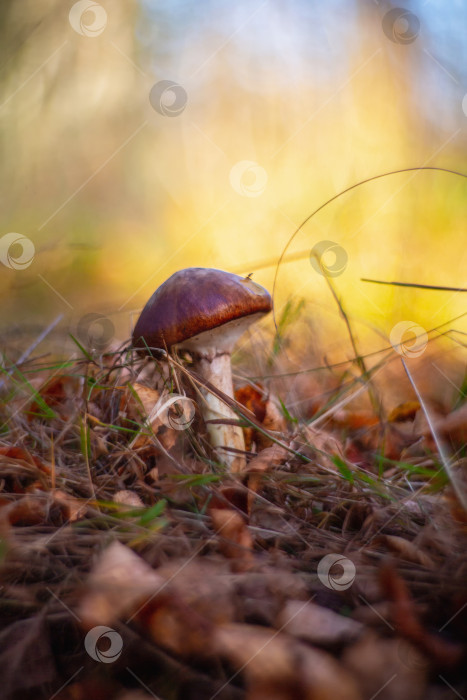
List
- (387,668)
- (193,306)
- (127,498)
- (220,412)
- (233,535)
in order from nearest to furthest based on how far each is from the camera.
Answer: (387,668), (233,535), (127,498), (193,306), (220,412)

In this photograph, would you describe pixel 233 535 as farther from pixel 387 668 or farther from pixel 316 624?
pixel 387 668

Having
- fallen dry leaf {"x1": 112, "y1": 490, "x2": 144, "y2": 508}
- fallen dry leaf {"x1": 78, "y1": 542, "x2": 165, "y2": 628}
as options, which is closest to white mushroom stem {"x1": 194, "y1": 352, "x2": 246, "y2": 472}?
A: fallen dry leaf {"x1": 112, "y1": 490, "x2": 144, "y2": 508}

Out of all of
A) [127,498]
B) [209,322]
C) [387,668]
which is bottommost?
[127,498]

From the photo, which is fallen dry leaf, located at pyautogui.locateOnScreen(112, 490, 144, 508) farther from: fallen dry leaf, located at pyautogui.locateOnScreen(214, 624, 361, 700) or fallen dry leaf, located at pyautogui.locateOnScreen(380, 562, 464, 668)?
fallen dry leaf, located at pyautogui.locateOnScreen(380, 562, 464, 668)

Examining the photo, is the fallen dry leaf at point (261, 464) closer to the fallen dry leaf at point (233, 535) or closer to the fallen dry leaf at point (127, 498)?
the fallen dry leaf at point (233, 535)

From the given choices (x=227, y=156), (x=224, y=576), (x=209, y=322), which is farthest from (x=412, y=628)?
(x=227, y=156)

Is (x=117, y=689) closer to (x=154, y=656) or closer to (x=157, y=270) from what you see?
(x=154, y=656)

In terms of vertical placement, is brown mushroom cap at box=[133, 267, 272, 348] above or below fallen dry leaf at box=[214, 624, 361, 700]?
above

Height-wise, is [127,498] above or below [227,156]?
below
